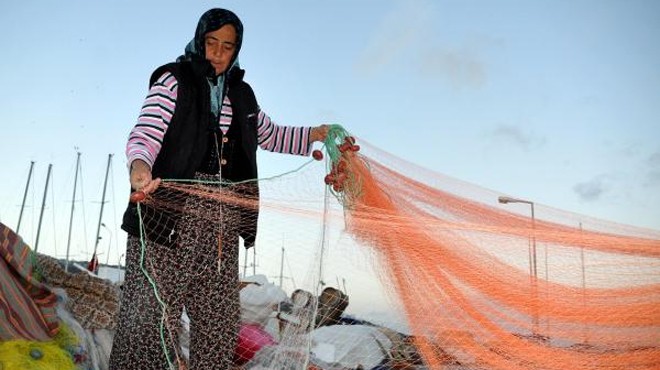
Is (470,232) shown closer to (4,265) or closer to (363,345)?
(363,345)

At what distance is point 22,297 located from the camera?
10.9ft

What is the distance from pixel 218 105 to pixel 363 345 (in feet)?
7.69

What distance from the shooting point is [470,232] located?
2.84 m

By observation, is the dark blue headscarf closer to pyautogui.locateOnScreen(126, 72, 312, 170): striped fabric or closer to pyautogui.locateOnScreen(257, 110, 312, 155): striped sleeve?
pyautogui.locateOnScreen(126, 72, 312, 170): striped fabric

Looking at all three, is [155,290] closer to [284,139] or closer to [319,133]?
[284,139]

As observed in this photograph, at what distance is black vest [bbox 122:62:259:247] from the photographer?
101 inches

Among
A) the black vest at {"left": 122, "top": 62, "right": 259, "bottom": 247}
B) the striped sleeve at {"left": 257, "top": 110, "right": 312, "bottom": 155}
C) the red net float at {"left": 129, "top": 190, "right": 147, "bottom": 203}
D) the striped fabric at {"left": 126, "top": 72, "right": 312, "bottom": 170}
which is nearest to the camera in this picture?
the red net float at {"left": 129, "top": 190, "right": 147, "bottom": 203}

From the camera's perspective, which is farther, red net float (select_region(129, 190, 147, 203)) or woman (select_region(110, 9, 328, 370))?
woman (select_region(110, 9, 328, 370))

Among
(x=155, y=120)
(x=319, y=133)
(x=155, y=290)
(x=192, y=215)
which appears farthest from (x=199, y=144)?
(x=319, y=133)

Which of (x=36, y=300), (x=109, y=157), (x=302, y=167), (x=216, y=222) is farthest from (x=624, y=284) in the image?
(x=109, y=157)

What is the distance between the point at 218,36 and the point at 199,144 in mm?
503

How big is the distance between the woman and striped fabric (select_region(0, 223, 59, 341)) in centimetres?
92

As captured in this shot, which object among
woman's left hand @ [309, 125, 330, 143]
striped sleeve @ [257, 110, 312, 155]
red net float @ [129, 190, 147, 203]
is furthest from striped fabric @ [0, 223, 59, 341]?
woman's left hand @ [309, 125, 330, 143]

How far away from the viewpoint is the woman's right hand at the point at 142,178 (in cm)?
235
